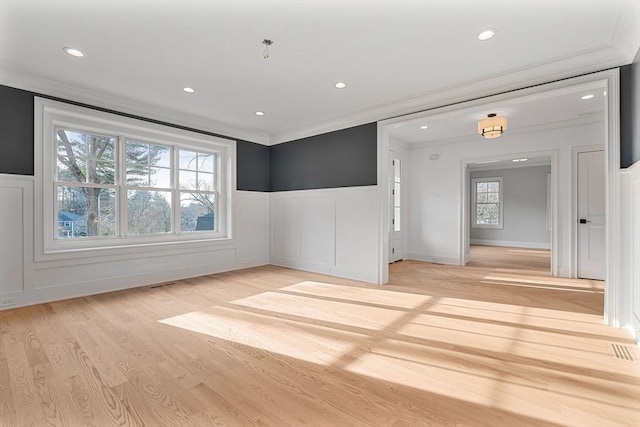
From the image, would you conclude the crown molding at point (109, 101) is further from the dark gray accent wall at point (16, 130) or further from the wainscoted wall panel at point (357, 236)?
the wainscoted wall panel at point (357, 236)

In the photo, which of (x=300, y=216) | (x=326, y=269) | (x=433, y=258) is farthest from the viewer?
(x=433, y=258)

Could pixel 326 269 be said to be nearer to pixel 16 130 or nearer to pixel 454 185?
pixel 454 185

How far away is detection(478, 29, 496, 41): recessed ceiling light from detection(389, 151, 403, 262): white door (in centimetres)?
367

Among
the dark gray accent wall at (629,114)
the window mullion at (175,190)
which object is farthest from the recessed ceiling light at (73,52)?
the dark gray accent wall at (629,114)

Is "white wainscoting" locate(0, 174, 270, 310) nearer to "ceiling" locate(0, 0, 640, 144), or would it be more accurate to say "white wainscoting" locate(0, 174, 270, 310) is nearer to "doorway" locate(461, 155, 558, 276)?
"ceiling" locate(0, 0, 640, 144)

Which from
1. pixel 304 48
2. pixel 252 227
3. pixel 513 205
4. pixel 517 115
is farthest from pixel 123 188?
pixel 513 205

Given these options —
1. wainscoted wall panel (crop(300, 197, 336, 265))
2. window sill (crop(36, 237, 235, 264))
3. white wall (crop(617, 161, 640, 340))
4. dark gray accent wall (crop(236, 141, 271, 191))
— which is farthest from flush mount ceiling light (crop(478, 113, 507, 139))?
window sill (crop(36, 237, 235, 264))

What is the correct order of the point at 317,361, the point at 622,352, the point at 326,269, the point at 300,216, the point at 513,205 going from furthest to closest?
1. the point at 513,205
2. the point at 300,216
3. the point at 326,269
4. the point at 622,352
5. the point at 317,361

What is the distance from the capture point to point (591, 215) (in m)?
4.91

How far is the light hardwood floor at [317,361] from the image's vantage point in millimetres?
1659

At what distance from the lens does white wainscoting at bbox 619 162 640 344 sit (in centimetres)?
251

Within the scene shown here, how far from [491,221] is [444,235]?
14.3ft

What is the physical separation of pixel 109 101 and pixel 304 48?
3.02 m

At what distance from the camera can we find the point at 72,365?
2.16 metres
